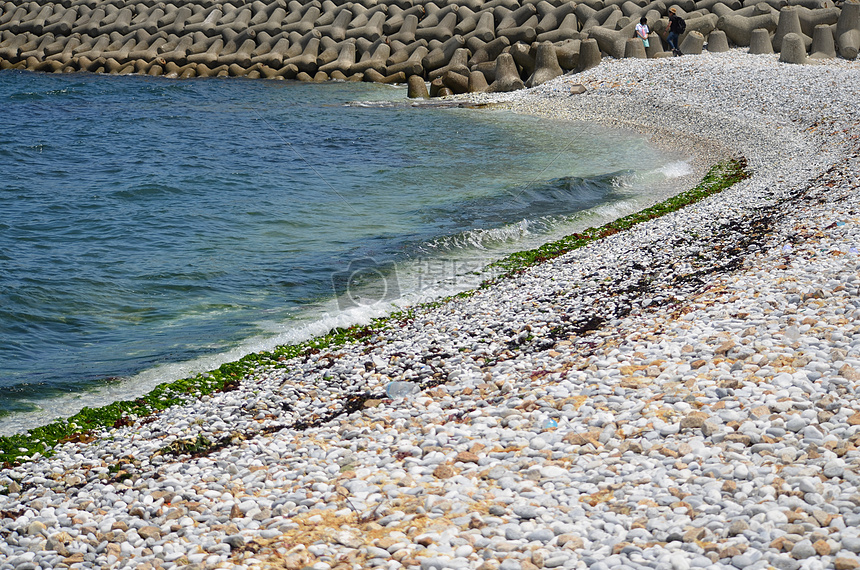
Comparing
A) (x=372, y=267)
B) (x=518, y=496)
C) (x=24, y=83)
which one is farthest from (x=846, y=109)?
(x=24, y=83)

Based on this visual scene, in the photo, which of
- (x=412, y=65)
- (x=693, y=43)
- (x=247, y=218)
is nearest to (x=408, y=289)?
(x=247, y=218)

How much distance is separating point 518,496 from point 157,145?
20.9 metres

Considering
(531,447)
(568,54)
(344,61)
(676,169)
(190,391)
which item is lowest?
(190,391)

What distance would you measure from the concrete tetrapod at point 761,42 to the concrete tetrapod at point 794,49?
5.32 feet

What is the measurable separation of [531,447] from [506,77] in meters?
25.7

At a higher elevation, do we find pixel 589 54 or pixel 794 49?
pixel 589 54

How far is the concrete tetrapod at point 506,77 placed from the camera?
29.2 m

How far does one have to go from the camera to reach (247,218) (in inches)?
607

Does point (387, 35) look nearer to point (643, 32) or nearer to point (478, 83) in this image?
point (478, 83)

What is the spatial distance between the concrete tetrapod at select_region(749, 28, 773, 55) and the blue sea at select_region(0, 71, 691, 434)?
8538 millimetres

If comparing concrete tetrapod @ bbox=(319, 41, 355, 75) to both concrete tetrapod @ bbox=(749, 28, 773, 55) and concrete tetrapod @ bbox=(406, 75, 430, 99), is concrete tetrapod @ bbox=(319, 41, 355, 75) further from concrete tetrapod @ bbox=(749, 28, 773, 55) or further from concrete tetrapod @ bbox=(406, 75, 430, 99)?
concrete tetrapod @ bbox=(749, 28, 773, 55)

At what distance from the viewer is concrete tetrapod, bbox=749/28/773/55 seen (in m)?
27.0

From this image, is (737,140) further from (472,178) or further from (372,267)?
(372,267)

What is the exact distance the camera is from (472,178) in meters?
18.2
